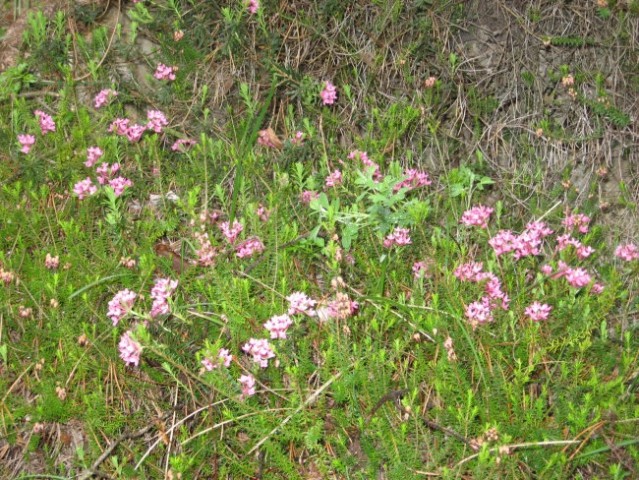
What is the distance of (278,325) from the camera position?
121 inches

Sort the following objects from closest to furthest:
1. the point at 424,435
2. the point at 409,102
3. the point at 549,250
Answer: the point at 424,435 < the point at 549,250 < the point at 409,102

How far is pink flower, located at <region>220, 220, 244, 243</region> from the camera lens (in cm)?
360

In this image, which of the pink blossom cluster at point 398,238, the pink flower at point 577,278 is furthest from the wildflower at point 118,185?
the pink flower at point 577,278

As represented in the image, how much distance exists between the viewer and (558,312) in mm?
3180

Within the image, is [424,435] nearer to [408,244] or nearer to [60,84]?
[408,244]

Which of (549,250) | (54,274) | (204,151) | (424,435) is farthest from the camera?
(204,151)

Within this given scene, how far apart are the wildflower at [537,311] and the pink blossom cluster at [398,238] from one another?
1.98 feet

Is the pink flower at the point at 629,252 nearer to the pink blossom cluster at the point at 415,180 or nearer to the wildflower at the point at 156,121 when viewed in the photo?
the pink blossom cluster at the point at 415,180

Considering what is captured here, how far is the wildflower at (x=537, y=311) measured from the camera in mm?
3143

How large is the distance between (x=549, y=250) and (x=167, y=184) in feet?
6.37

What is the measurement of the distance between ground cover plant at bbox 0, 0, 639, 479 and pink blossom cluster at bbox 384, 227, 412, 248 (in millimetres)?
27

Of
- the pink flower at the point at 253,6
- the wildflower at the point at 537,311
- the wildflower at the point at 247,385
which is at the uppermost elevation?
the pink flower at the point at 253,6

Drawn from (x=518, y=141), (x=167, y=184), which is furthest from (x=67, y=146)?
(x=518, y=141)

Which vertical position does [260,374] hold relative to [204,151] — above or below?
below
